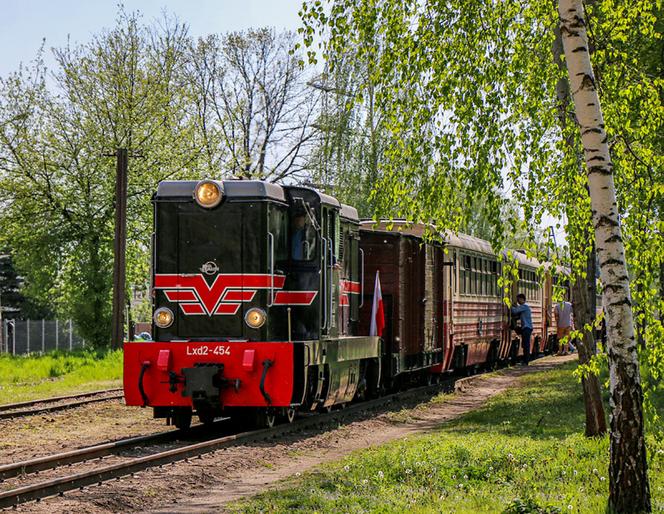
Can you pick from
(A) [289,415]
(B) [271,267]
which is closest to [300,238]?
(B) [271,267]

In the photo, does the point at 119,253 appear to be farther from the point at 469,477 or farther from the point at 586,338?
the point at 469,477

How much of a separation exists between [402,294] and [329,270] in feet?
16.5

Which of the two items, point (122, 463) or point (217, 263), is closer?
point (122, 463)

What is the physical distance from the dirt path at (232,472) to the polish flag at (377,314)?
1456 mm

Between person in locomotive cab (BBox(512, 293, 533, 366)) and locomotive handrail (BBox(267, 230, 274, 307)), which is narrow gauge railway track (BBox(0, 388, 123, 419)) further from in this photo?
person in locomotive cab (BBox(512, 293, 533, 366))

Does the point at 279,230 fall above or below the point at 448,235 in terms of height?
below

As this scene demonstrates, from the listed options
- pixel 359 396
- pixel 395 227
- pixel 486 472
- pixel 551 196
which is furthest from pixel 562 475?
pixel 395 227

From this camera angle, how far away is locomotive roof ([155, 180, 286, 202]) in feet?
47.3

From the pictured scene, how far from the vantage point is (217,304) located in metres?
14.4

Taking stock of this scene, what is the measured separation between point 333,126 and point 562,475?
3066 centimetres

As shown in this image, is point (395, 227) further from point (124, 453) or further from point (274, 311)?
point (124, 453)

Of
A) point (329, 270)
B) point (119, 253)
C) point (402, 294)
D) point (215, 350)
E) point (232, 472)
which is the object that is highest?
point (119, 253)

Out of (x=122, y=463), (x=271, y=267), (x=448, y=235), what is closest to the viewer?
(x=122, y=463)

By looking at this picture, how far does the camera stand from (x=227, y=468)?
11742 mm
